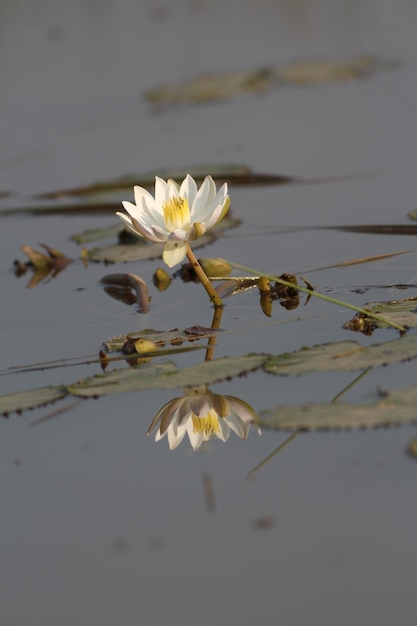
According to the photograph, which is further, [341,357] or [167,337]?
[167,337]

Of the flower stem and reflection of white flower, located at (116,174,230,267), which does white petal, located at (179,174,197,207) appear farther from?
the flower stem

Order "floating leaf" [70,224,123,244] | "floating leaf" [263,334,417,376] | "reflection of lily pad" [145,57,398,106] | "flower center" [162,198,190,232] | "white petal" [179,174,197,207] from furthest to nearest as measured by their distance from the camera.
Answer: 1. "reflection of lily pad" [145,57,398,106]
2. "floating leaf" [70,224,123,244]
3. "white petal" [179,174,197,207]
4. "flower center" [162,198,190,232]
5. "floating leaf" [263,334,417,376]

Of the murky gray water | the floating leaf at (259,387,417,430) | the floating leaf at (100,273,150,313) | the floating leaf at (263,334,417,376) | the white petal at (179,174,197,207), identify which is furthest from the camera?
the floating leaf at (100,273,150,313)

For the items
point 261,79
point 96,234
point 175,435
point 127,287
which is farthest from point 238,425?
point 261,79

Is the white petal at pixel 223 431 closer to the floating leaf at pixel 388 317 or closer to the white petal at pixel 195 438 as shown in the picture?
A: the white petal at pixel 195 438

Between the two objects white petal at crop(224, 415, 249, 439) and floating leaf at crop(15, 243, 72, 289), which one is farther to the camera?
A: floating leaf at crop(15, 243, 72, 289)

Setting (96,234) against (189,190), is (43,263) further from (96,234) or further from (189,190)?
(189,190)

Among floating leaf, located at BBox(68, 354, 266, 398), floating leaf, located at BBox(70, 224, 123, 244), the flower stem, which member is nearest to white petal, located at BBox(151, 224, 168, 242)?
the flower stem
